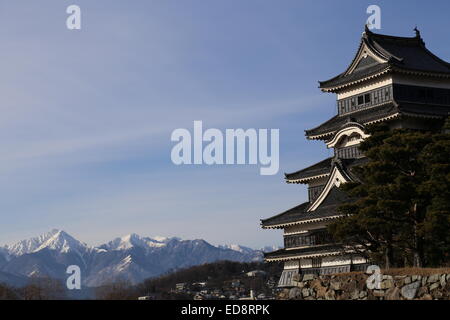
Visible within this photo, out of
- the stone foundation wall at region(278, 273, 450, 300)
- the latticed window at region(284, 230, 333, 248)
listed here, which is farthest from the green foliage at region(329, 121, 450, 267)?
the latticed window at region(284, 230, 333, 248)

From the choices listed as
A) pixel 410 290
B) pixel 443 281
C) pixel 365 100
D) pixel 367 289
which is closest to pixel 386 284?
pixel 367 289

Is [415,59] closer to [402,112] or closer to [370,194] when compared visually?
[402,112]

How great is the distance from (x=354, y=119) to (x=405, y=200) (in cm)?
1319

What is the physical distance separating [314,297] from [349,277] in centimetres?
246

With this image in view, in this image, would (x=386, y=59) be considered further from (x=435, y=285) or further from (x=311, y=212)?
(x=435, y=285)

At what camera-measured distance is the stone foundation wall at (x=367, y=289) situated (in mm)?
33500

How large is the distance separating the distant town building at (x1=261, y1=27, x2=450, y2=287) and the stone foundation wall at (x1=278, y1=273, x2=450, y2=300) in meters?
6.65

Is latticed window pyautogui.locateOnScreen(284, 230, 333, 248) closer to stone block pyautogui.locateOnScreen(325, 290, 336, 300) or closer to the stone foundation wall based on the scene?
the stone foundation wall

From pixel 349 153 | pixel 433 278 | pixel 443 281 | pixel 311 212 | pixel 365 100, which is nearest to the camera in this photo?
pixel 443 281

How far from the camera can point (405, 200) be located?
37.8m

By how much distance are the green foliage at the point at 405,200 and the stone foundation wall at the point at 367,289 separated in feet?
8.75
